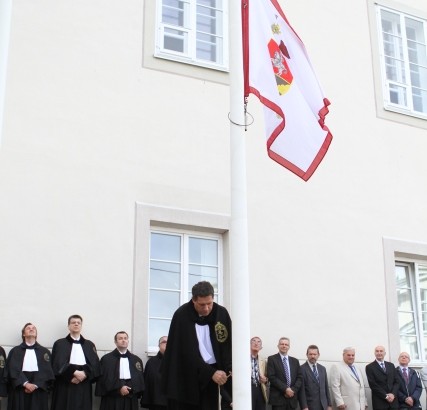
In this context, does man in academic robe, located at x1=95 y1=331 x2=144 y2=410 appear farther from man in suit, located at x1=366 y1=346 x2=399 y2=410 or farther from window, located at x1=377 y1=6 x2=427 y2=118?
window, located at x1=377 y1=6 x2=427 y2=118

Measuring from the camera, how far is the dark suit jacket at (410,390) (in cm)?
1267

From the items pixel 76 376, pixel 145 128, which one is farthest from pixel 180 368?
pixel 145 128

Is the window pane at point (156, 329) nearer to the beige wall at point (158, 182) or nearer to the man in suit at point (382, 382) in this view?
the beige wall at point (158, 182)

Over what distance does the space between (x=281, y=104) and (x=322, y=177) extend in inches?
236

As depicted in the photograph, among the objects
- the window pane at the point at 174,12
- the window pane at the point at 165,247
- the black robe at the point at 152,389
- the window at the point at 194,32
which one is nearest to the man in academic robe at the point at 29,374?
the black robe at the point at 152,389

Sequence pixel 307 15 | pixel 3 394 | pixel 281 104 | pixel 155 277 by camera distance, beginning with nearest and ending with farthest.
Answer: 1. pixel 281 104
2. pixel 3 394
3. pixel 155 277
4. pixel 307 15

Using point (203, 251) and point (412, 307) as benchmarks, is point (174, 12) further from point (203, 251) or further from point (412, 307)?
point (412, 307)

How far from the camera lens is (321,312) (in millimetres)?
12828

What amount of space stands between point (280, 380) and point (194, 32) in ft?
17.5

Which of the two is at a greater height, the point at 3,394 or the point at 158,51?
the point at 158,51

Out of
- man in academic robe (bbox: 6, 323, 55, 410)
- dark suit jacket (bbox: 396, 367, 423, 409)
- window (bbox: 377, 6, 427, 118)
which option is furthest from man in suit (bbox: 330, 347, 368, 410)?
window (bbox: 377, 6, 427, 118)

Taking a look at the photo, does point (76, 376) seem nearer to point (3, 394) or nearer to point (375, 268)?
point (3, 394)

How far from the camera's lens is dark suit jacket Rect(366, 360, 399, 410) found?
493 inches

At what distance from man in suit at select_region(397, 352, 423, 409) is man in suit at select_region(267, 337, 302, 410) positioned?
1.77m
